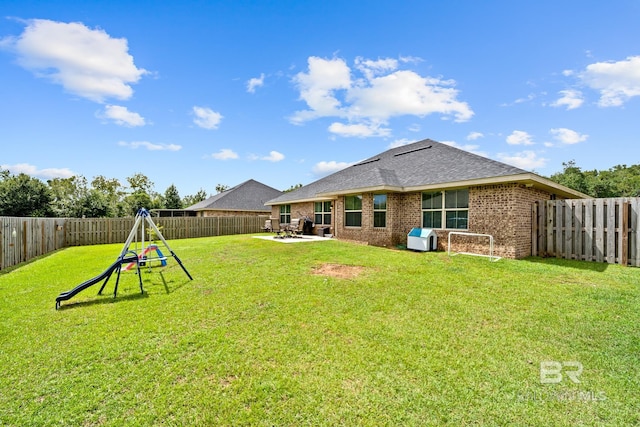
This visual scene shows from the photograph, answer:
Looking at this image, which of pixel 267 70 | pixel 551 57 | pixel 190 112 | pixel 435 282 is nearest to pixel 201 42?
pixel 267 70

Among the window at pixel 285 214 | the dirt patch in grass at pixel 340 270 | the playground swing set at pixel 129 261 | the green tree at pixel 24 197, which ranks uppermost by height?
the green tree at pixel 24 197

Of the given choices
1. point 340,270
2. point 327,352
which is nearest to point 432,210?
point 340,270

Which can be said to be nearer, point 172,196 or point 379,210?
point 379,210

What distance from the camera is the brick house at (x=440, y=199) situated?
9461 millimetres

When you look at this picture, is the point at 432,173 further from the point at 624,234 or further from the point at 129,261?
the point at 129,261

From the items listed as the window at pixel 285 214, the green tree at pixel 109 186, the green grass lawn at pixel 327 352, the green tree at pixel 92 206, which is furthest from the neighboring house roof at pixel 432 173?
the green tree at pixel 109 186

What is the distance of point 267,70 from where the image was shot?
14375 millimetres

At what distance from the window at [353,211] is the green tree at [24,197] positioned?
109ft

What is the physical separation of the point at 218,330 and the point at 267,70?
45.2 ft

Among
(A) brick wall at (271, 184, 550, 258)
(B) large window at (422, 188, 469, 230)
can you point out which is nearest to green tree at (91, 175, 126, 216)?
(A) brick wall at (271, 184, 550, 258)

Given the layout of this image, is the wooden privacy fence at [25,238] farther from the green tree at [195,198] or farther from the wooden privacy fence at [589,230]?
the green tree at [195,198]

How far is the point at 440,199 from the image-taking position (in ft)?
37.6

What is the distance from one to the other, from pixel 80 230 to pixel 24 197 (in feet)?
57.7

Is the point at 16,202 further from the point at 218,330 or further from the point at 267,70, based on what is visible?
the point at 218,330
